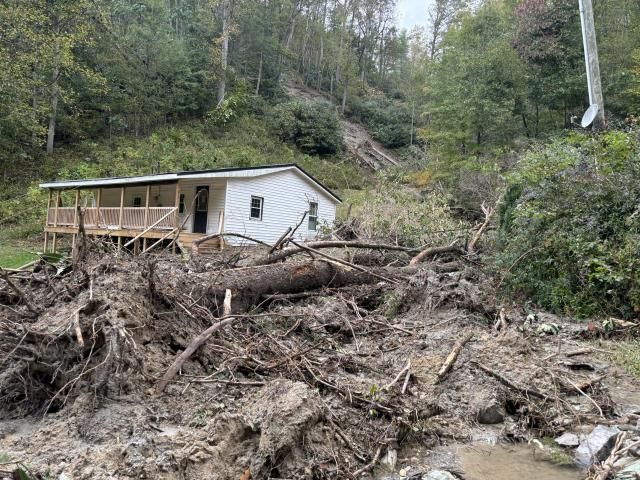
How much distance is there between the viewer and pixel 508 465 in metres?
3.56

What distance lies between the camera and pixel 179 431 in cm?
332

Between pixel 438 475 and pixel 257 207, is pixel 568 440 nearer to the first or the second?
pixel 438 475

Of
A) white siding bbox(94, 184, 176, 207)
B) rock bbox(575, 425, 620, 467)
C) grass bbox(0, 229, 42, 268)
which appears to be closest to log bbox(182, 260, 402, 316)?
rock bbox(575, 425, 620, 467)

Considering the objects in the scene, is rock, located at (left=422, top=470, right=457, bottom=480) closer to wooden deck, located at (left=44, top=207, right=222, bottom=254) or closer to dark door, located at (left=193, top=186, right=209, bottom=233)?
wooden deck, located at (left=44, top=207, right=222, bottom=254)

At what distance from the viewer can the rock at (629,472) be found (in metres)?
2.87

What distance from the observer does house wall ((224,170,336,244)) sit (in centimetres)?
1880

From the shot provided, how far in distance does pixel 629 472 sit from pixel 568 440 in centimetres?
91

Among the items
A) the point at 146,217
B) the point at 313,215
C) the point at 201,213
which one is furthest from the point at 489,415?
the point at 313,215

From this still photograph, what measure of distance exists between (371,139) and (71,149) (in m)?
27.6

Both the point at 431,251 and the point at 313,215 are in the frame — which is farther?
the point at 313,215

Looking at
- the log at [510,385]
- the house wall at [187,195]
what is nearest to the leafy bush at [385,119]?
the house wall at [187,195]

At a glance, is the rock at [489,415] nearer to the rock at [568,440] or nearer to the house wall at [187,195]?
the rock at [568,440]

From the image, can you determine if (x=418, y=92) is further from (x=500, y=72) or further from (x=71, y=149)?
(x=71, y=149)

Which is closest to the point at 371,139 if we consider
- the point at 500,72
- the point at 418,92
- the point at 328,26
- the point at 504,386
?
the point at 418,92
